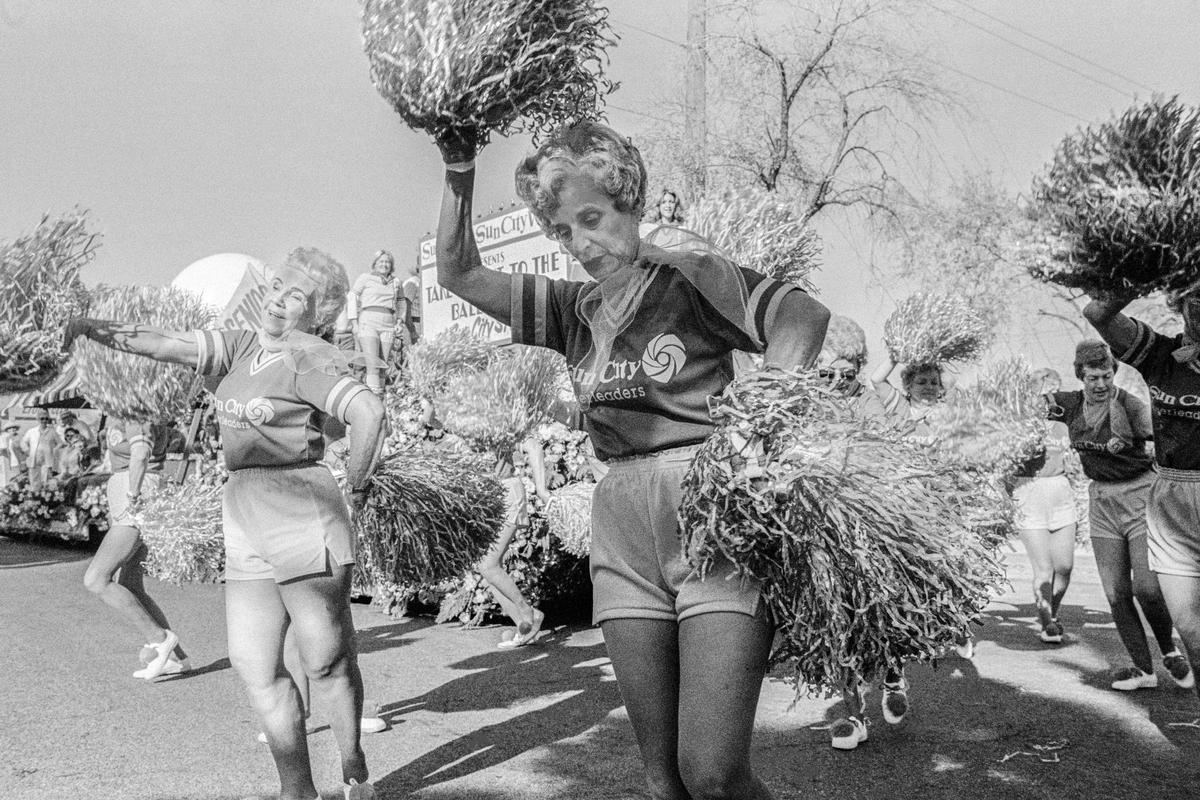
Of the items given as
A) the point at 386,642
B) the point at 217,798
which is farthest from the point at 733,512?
the point at 386,642

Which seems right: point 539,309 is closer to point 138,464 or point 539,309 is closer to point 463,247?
point 463,247

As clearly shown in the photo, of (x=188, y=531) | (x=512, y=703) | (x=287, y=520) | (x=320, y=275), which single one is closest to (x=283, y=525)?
(x=287, y=520)

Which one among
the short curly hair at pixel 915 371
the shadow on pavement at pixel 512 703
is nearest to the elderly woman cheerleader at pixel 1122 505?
the short curly hair at pixel 915 371

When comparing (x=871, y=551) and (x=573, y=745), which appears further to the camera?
(x=573, y=745)

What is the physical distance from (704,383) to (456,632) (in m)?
6.19

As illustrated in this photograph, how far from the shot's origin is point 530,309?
281 cm

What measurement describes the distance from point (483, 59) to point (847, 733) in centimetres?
361

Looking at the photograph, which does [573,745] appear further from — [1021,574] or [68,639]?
[1021,574]

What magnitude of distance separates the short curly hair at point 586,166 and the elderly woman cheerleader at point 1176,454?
2.25 m

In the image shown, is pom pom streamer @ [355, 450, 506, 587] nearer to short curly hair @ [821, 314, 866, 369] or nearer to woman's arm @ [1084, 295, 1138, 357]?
short curly hair @ [821, 314, 866, 369]

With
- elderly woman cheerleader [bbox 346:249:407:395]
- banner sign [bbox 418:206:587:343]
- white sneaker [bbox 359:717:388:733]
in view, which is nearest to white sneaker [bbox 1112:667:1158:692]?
white sneaker [bbox 359:717:388:733]

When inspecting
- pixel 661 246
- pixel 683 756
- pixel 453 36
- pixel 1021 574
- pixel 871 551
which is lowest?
pixel 1021 574

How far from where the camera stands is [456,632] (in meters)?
8.31

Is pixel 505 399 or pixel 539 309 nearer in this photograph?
pixel 539 309
